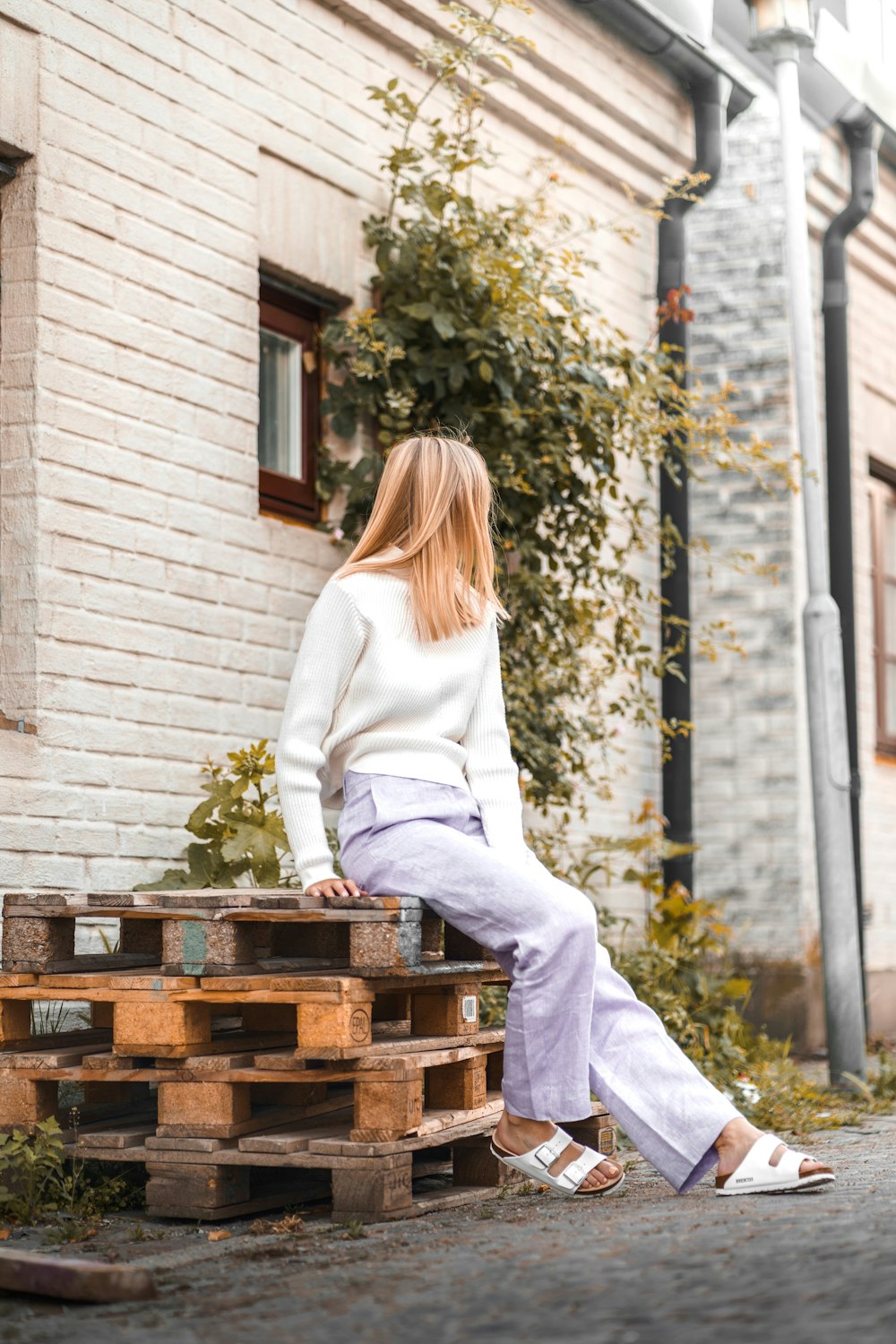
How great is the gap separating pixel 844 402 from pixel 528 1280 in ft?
24.9

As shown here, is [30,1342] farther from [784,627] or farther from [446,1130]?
[784,627]

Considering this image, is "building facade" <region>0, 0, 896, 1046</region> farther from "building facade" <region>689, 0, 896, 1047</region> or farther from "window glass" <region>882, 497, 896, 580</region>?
"window glass" <region>882, 497, 896, 580</region>

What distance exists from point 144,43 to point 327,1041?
11.3ft

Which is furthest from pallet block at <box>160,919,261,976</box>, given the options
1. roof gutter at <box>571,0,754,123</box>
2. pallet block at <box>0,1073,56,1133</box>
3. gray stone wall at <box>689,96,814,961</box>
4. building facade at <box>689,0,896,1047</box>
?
roof gutter at <box>571,0,754,123</box>

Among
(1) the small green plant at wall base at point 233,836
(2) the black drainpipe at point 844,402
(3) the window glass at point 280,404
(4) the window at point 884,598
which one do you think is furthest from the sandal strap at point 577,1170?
(4) the window at point 884,598

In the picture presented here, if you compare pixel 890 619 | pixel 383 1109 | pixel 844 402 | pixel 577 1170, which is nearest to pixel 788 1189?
pixel 577 1170

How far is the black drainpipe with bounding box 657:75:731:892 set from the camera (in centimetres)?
878

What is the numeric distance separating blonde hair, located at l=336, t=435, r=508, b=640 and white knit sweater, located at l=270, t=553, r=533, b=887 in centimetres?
4

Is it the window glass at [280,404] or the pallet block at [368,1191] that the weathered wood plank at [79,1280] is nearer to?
the pallet block at [368,1191]

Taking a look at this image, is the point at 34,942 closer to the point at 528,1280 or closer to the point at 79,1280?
the point at 79,1280

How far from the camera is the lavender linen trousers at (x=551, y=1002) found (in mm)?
4035

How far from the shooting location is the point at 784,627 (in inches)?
357

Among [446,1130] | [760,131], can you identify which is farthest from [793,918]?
[446,1130]

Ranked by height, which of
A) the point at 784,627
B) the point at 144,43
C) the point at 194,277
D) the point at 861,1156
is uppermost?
the point at 144,43
